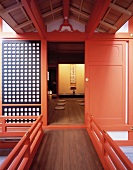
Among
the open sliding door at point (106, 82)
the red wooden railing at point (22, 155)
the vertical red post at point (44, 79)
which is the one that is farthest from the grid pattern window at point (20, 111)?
the open sliding door at point (106, 82)

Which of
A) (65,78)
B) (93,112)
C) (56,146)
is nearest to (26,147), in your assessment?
(56,146)

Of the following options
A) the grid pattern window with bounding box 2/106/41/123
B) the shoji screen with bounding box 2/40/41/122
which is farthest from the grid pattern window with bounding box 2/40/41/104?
the grid pattern window with bounding box 2/106/41/123

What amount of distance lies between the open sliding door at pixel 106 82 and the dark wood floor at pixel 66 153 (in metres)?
0.78

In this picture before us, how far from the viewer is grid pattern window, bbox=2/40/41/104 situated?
3838mm

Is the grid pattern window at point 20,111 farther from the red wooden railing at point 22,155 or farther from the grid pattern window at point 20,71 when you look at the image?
the red wooden railing at point 22,155

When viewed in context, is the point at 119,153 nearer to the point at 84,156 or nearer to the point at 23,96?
the point at 84,156

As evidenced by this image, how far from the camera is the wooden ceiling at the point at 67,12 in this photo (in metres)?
2.65

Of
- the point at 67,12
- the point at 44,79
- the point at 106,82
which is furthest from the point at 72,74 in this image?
the point at 67,12

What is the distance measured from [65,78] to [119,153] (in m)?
9.25

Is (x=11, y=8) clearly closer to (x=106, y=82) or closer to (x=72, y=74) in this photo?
(x=106, y=82)

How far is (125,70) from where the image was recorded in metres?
3.97

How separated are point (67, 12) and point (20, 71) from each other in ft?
5.46

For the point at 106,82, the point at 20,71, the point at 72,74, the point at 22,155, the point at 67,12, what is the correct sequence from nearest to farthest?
the point at 22,155, the point at 67,12, the point at 20,71, the point at 106,82, the point at 72,74

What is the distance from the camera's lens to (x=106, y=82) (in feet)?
13.0
